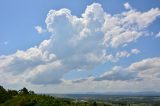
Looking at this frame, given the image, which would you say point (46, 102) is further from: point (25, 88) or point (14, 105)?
point (25, 88)

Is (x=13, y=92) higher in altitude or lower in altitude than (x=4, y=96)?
higher

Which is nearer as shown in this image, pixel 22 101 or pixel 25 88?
pixel 22 101

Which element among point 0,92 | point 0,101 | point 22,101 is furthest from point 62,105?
point 0,92

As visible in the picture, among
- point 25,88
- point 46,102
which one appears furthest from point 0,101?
point 46,102

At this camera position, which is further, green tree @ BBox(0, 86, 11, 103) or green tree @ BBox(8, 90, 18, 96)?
green tree @ BBox(8, 90, 18, 96)

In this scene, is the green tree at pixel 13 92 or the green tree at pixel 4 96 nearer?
the green tree at pixel 4 96

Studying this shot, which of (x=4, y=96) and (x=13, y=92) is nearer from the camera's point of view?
(x=4, y=96)

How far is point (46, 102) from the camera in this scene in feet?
325

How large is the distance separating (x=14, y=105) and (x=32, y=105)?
7.09 meters

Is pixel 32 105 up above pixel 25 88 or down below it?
below

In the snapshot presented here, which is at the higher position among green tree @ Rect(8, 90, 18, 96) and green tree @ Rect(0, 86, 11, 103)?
green tree @ Rect(8, 90, 18, 96)

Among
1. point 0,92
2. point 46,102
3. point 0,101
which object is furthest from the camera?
point 0,92

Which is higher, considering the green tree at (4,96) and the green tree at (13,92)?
the green tree at (13,92)

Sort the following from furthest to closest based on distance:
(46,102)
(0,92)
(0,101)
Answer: (0,92) < (0,101) < (46,102)
